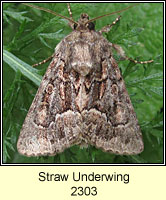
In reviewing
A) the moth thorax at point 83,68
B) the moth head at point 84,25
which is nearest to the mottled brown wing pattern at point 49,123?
the moth thorax at point 83,68

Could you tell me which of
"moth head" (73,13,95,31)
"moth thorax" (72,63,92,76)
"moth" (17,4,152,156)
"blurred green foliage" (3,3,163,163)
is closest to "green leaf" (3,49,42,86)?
"blurred green foliage" (3,3,163,163)

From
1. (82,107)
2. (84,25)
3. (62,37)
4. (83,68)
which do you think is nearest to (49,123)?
(82,107)

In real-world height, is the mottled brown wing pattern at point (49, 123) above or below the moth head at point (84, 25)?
below

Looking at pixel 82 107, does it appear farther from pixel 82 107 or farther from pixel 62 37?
pixel 62 37

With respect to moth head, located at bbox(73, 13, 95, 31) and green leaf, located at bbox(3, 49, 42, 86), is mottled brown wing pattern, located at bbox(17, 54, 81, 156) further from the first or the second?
moth head, located at bbox(73, 13, 95, 31)

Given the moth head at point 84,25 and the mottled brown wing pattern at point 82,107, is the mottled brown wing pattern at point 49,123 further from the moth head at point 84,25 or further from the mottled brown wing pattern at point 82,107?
the moth head at point 84,25
